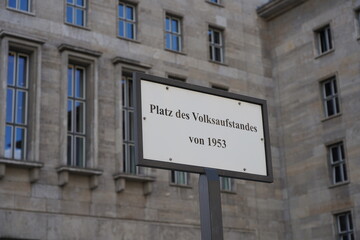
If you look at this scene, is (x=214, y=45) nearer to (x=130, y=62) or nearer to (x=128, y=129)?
(x=130, y=62)

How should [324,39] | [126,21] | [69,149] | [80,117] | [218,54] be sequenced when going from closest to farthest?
1. [69,149]
2. [80,117]
3. [126,21]
4. [324,39]
5. [218,54]

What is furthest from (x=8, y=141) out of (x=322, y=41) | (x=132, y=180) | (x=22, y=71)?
(x=322, y=41)

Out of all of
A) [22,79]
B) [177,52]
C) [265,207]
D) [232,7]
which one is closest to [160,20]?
[177,52]

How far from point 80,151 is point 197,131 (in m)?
21.5

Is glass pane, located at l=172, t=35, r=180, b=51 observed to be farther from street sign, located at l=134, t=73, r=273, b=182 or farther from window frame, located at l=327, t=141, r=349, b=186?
street sign, located at l=134, t=73, r=273, b=182

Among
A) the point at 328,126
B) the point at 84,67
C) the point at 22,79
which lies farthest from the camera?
the point at 328,126

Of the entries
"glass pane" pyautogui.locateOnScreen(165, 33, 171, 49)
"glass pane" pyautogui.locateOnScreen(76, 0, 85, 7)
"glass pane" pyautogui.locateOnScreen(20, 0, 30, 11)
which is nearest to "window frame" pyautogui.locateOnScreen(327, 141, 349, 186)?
"glass pane" pyautogui.locateOnScreen(165, 33, 171, 49)

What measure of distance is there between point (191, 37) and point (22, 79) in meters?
8.60

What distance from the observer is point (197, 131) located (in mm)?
4023

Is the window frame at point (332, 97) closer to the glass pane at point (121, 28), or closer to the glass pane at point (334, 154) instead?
the glass pane at point (334, 154)

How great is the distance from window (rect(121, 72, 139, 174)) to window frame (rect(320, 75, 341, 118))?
8868mm

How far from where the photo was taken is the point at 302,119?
2989 cm

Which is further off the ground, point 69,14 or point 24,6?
point 69,14

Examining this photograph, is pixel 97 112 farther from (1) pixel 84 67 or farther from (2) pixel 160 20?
(2) pixel 160 20
